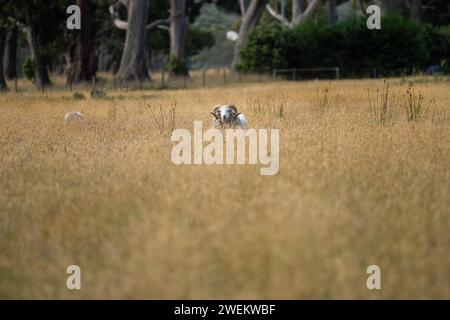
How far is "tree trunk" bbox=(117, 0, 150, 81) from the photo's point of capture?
3222cm

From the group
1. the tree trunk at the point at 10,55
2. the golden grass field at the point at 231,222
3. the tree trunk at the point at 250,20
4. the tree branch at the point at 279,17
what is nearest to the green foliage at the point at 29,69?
the tree trunk at the point at 10,55

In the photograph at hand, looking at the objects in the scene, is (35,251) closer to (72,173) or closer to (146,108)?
(72,173)

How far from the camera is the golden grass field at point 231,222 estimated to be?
4.20 meters

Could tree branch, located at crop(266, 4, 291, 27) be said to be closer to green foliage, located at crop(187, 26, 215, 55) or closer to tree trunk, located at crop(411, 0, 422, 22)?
tree trunk, located at crop(411, 0, 422, 22)

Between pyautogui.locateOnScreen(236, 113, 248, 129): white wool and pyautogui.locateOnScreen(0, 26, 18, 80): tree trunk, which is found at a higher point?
pyautogui.locateOnScreen(0, 26, 18, 80): tree trunk

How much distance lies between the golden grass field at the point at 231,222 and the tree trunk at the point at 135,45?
75.9 feet

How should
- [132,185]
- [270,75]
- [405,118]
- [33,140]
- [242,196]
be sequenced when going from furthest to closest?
[270,75] < [405,118] < [33,140] < [132,185] < [242,196]

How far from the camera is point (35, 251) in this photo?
4.92 meters

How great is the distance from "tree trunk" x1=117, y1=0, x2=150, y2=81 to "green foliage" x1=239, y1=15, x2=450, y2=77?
638 centimetres

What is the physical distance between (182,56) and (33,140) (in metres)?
30.8

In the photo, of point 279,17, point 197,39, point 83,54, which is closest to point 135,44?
point 83,54

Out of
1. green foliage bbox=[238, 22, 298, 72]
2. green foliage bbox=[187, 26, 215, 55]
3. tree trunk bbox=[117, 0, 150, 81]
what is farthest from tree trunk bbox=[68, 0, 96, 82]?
green foliage bbox=[187, 26, 215, 55]

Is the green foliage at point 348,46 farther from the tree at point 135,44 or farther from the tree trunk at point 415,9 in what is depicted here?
the tree trunk at point 415,9
